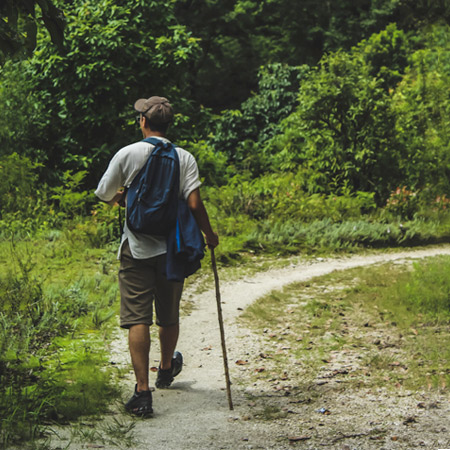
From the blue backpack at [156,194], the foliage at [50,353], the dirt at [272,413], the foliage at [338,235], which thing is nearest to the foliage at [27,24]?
the blue backpack at [156,194]

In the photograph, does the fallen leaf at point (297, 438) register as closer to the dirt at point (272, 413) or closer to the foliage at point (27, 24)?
the dirt at point (272, 413)

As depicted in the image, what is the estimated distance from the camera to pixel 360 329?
673 centimetres

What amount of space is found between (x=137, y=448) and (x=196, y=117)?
12.2 metres

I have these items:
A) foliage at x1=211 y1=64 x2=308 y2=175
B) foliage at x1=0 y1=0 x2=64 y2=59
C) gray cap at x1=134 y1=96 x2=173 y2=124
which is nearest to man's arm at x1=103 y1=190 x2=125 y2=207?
gray cap at x1=134 y1=96 x2=173 y2=124

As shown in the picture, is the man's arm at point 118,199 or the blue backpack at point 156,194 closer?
the blue backpack at point 156,194

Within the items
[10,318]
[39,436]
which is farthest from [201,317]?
[39,436]

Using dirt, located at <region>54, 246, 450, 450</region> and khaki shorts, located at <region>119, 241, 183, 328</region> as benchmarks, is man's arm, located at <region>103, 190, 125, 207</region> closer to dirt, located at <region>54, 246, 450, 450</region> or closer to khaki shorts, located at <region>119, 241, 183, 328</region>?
khaki shorts, located at <region>119, 241, 183, 328</region>

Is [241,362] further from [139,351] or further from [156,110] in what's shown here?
[156,110]

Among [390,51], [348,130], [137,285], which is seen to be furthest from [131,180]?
[390,51]

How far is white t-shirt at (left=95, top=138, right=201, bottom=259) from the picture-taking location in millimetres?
4238

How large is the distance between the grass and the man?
142cm

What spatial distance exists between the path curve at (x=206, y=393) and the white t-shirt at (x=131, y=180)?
1.11 m

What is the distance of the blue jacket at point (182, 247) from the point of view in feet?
13.8

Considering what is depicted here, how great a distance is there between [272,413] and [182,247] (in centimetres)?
134
